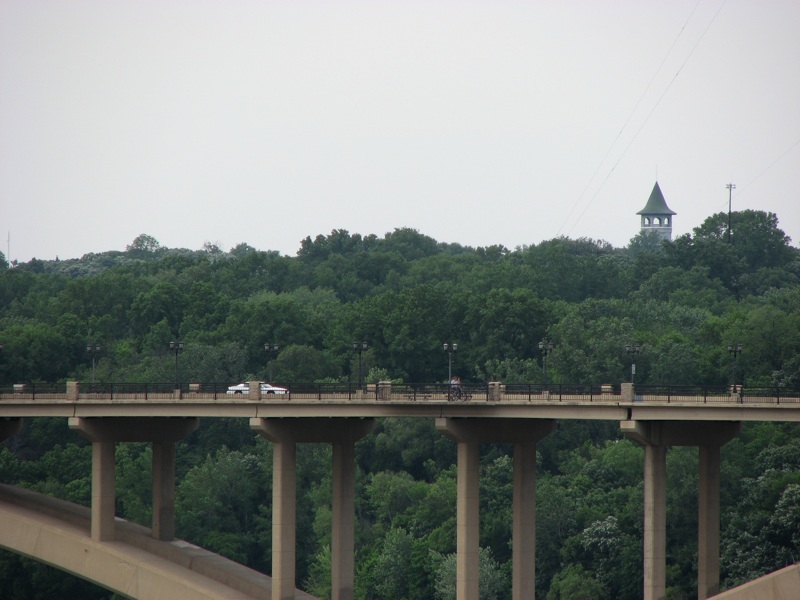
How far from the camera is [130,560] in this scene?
88.8 m

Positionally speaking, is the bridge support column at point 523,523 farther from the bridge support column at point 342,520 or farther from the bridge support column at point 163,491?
the bridge support column at point 163,491

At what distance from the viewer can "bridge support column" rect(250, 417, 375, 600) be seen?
284ft

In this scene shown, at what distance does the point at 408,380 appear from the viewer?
154000mm

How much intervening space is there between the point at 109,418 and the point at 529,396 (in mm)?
23710

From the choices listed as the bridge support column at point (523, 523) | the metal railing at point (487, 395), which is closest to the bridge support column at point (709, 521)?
the metal railing at point (487, 395)

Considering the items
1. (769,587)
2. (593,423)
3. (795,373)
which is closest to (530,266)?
(593,423)

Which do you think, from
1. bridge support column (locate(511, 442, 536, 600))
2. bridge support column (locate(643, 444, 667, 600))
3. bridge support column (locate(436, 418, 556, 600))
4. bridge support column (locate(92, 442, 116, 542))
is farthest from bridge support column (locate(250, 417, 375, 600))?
bridge support column (locate(643, 444, 667, 600))

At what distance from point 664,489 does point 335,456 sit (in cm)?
1850

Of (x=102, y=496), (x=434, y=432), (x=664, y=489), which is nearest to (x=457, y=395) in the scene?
(x=664, y=489)

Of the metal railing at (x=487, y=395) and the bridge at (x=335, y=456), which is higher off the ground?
the metal railing at (x=487, y=395)

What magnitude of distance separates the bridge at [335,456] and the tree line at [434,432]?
1857 centimetres

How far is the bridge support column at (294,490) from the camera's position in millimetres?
86562

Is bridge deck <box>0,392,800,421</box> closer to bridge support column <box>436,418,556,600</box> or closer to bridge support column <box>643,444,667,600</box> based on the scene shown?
bridge support column <box>436,418,556,600</box>

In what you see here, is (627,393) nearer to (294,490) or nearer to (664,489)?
(664,489)
